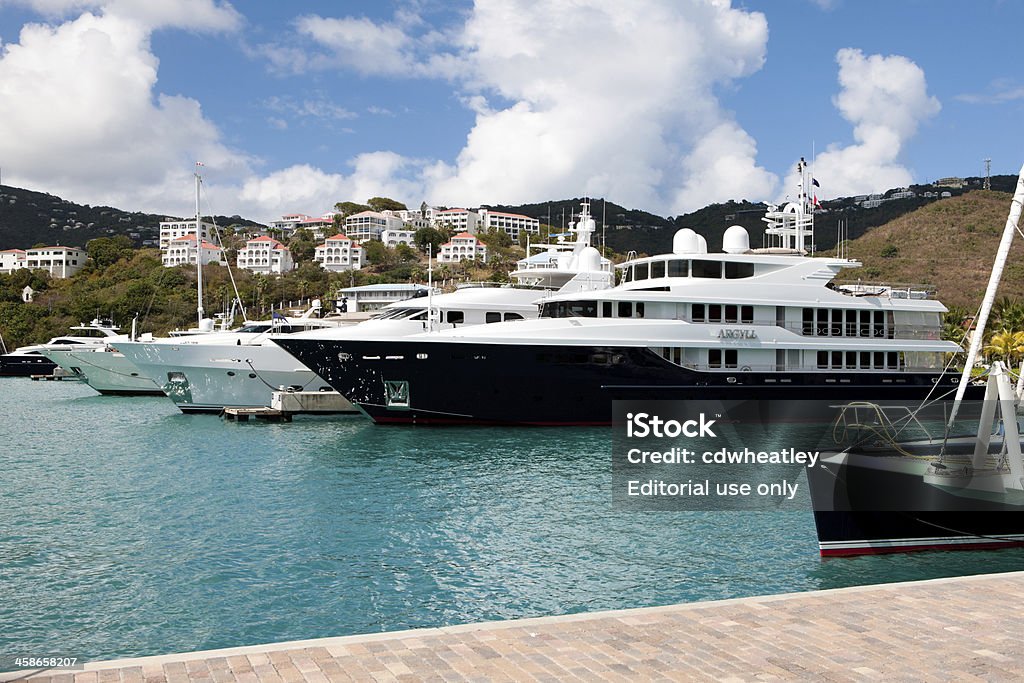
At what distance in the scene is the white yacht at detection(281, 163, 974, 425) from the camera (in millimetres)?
27594

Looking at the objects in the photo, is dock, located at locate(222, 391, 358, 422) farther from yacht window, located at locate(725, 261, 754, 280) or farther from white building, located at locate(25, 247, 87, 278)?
white building, located at locate(25, 247, 87, 278)

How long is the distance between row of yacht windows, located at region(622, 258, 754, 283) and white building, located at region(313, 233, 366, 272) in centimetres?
Result: 10748

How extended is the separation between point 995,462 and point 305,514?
40.3 ft

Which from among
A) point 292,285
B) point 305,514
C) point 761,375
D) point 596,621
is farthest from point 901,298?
point 292,285

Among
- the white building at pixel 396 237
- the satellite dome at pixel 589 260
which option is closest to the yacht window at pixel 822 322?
the satellite dome at pixel 589 260

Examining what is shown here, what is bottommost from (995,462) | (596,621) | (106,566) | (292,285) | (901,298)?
(106,566)

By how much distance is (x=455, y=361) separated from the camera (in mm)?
27438

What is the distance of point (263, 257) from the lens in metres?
135

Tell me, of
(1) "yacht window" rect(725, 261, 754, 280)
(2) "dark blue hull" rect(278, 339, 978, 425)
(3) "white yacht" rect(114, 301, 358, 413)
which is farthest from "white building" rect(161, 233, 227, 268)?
(1) "yacht window" rect(725, 261, 754, 280)

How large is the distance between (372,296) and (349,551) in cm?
9343

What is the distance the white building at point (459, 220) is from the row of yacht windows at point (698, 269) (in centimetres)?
13226

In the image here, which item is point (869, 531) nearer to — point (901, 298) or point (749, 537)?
point (749, 537)

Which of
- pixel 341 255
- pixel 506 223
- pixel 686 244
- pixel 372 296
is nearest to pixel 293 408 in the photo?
pixel 686 244

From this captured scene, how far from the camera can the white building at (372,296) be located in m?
89.4
